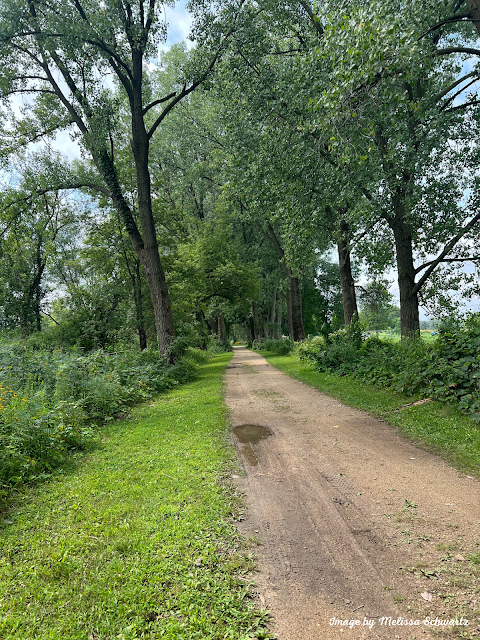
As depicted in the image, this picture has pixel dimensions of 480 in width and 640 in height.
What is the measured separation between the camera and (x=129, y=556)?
2715mm

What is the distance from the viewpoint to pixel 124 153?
17594mm

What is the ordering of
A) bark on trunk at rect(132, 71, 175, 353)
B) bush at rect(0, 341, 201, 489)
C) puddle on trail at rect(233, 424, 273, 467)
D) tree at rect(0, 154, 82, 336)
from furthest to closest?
tree at rect(0, 154, 82, 336) → bark on trunk at rect(132, 71, 175, 353) → puddle on trail at rect(233, 424, 273, 467) → bush at rect(0, 341, 201, 489)

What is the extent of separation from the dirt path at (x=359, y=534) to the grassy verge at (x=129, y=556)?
285 millimetres

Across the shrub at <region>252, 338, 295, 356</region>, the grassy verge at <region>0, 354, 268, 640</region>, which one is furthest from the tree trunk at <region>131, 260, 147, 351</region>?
the grassy verge at <region>0, 354, 268, 640</region>

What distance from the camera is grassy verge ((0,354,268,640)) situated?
2.12 metres

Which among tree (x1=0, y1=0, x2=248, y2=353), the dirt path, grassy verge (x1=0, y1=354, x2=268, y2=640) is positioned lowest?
the dirt path

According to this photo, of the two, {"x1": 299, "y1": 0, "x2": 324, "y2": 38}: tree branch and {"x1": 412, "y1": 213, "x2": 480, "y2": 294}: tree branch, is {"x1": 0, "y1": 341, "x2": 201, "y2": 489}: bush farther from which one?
{"x1": 299, "y1": 0, "x2": 324, "y2": 38}: tree branch

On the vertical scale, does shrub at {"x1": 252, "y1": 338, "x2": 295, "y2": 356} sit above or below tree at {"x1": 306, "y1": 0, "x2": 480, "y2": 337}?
below

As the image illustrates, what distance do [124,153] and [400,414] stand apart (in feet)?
57.9

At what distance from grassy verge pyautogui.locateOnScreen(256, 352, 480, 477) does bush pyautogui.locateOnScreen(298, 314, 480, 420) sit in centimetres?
25

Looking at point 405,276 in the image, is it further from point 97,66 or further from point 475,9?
point 97,66

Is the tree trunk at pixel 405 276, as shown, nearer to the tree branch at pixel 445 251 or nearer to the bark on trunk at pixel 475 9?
the tree branch at pixel 445 251

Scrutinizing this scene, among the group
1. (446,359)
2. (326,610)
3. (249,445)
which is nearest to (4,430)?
(249,445)

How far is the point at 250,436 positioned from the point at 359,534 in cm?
297
